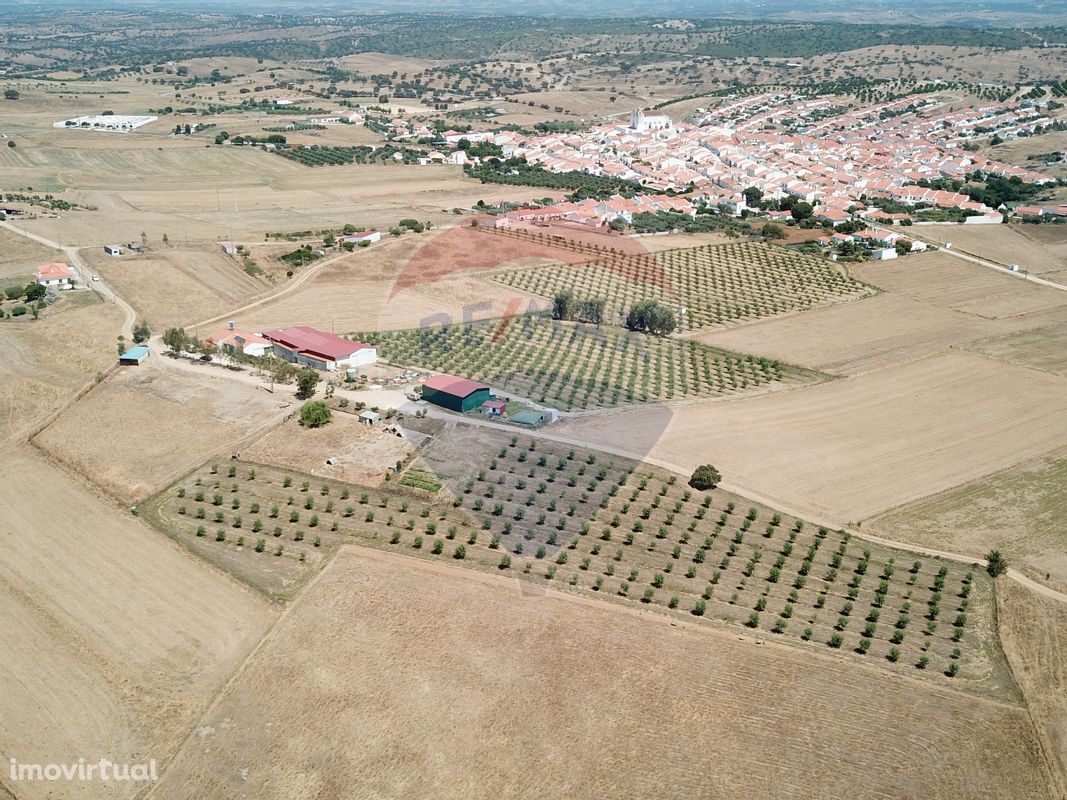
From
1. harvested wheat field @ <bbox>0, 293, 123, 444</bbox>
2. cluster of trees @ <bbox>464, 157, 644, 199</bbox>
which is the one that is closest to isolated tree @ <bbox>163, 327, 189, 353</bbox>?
harvested wheat field @ <bbox>0, 293, 123, 444</bbox>

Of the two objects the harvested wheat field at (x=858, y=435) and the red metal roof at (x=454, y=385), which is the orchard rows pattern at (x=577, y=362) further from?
the red metal roof at (x=454, y=385)

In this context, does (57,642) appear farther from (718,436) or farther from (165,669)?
(718,436)

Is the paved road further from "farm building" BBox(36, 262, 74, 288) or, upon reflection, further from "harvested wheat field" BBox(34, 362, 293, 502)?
"farm building" BBox(36, 262, 74, 288)

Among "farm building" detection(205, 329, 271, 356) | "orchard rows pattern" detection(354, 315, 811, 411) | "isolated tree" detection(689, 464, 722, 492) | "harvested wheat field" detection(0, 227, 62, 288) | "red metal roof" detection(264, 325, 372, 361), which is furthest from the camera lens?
"harvested wheat field" detection(0, 227, 62, 288)

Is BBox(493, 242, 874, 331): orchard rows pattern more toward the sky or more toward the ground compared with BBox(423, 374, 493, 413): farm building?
more toward the ground

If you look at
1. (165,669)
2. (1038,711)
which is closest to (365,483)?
(165,669)

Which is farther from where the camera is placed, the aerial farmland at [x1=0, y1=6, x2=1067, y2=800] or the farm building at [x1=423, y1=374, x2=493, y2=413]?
the farm building at [x1=423, y1=374, x2=493, y2=413]
